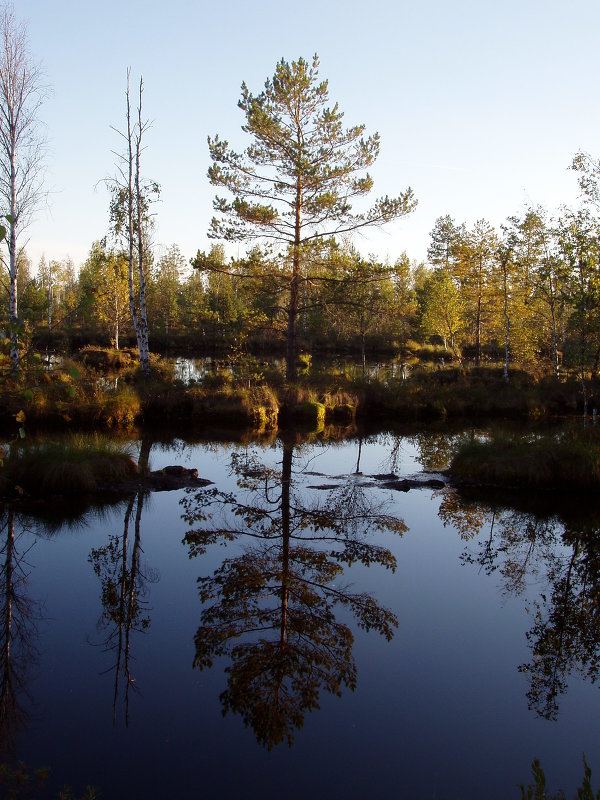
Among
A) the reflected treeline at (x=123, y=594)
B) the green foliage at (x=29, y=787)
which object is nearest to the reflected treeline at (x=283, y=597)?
the reflected treeline at (x=123, y=594)

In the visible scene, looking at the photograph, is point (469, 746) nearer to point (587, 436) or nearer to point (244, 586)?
point (244, 586)

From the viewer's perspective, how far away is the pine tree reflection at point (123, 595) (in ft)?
22.0

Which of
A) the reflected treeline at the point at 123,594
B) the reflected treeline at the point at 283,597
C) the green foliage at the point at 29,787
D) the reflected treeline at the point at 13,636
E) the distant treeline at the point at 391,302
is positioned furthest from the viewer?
the distant treeline at the point at 391,302

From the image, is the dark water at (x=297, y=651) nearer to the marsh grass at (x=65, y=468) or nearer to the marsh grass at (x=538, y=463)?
the marsh grass at (x=65, y=468)

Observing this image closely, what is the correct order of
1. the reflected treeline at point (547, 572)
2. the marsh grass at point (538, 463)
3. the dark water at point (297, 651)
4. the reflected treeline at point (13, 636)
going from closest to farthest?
the dark water at point (297, 651), the reflected treeline at point (13, 636), the reflected treeline at point (547, 572), the marsh grass at point (538, 463)

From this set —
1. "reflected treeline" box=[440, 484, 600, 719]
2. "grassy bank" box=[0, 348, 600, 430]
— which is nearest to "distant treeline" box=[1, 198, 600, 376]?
"grassy bank" box=[0, 348, 600, 430]

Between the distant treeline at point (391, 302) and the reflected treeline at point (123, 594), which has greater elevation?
the distant treeline at point (391, 302)

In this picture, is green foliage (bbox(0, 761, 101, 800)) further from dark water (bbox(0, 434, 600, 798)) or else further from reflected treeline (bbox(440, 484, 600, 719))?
reflected treeline (bbox(440, 484, 600, 719))

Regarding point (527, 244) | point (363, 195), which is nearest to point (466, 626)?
point (363, 195)

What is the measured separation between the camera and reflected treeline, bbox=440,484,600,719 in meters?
7.00

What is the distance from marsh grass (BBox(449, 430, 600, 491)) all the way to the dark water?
2138 mm

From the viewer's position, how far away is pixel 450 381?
31391 millimetres

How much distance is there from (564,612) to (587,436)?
8.77 m

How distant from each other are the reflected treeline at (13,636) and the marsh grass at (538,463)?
34.5 ft
